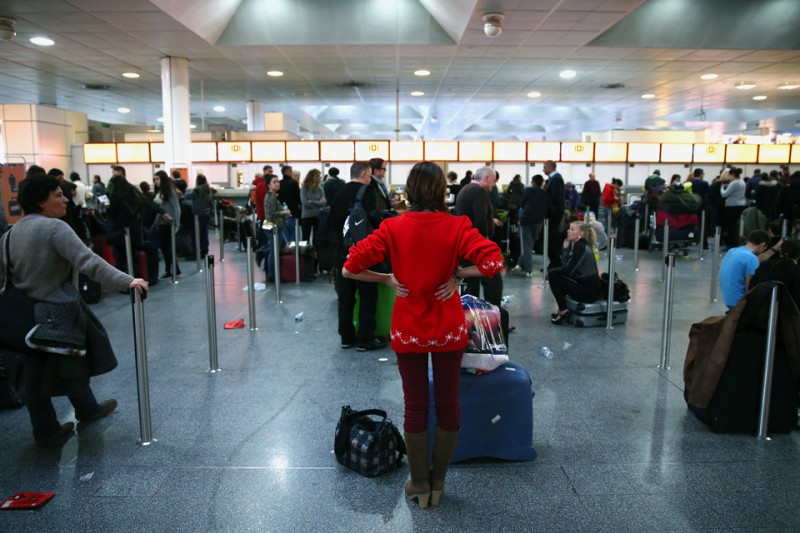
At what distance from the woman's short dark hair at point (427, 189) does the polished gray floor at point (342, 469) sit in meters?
1.67

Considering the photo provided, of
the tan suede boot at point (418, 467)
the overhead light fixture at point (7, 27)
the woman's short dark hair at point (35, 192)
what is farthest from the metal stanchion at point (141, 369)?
the overhead light fixture at point (7, 27)

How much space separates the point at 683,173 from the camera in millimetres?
19359

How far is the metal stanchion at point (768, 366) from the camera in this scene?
157 inches

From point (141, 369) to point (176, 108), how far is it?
11.8 m

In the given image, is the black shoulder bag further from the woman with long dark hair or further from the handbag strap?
the handbag strap

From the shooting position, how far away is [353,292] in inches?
249

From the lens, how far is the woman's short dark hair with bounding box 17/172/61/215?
385 cm

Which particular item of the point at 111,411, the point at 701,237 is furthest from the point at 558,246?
the point at 111,411

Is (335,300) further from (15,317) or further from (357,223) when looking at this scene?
(15,317)

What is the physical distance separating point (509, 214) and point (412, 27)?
4331 millimetres

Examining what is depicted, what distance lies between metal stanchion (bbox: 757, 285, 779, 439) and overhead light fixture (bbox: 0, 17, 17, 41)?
12.0 m

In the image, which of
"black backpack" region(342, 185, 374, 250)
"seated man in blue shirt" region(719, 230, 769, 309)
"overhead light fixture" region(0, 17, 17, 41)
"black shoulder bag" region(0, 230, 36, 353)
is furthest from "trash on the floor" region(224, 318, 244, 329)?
"overhead light fixture" region(0, 17, 17, 41)

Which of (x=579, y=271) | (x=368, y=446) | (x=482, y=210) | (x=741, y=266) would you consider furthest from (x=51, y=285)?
(x=741, y=266)

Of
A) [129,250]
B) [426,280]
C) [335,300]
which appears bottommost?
[335,300]
